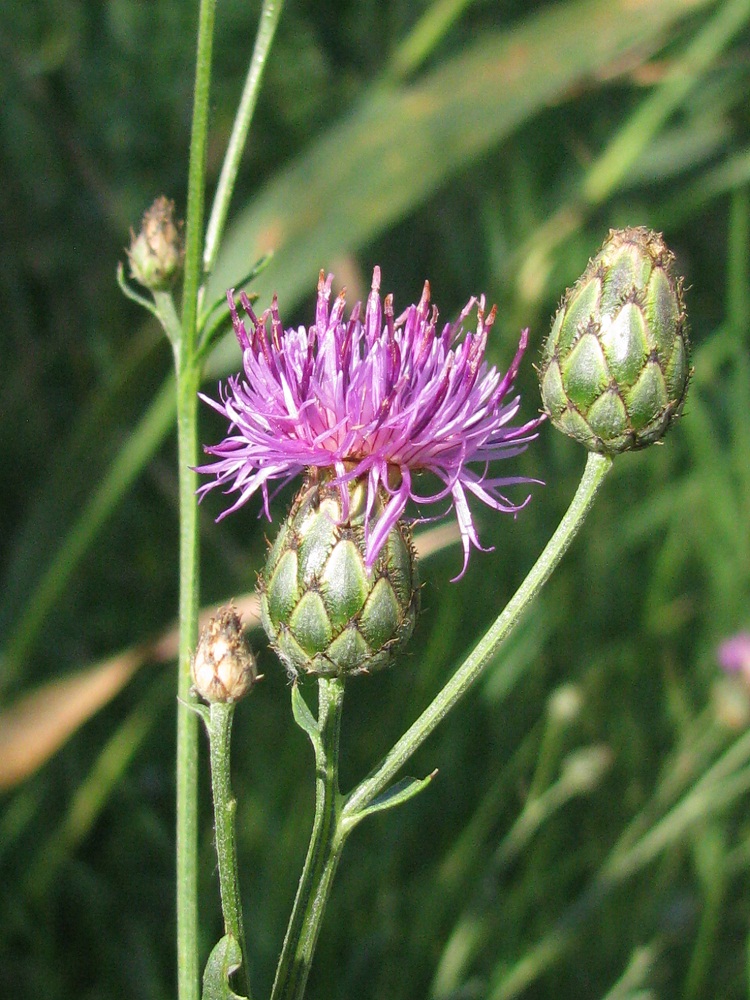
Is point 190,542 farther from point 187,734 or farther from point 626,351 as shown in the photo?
point 626,351

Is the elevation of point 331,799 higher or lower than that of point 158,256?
lower

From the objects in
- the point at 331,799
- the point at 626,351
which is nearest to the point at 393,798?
the point at 331,799

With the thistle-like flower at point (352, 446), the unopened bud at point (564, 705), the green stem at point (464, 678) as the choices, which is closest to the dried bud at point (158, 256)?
the thistle-like flower at point (352, 446)

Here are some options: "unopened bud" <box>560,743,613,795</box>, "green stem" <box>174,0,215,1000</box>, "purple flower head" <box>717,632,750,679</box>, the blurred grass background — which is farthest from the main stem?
"purple flower head" <box>717,632,750,679</box>

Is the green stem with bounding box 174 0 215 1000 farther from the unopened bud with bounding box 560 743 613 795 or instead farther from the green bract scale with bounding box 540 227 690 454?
the unopened bud with bounding box 560 743 613 795

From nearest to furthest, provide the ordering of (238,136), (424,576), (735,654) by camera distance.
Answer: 1. (238,136)
2. (424,576)
3. (735,654)

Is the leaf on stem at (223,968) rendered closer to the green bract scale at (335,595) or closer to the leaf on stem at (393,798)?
the leaf on stem at (393,798)
